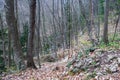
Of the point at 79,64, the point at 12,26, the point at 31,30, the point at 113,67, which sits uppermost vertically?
the point at 12,26

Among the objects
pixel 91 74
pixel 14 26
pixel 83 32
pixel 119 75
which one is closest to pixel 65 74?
pixel 91 74

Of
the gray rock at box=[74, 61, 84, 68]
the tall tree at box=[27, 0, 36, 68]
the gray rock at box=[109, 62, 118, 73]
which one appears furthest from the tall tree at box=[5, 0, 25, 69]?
the gray rock at box=[109, 62, 118, 73]

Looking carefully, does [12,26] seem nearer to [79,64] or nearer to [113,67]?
[79,64]

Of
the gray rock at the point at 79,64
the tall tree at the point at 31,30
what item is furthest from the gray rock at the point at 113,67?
the tall tree at the point at 31,30

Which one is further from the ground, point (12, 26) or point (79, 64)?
point (12, 26)

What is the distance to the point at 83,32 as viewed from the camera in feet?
149

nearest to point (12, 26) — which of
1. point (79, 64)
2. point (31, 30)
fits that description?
point (31, 30)

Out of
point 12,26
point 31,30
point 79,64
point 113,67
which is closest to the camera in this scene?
point 113,67

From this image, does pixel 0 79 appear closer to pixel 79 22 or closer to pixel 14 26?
pixel 14 26

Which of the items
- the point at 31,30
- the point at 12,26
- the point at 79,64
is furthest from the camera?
the point at 31,30

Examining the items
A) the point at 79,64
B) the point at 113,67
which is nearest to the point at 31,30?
the point at 79,64

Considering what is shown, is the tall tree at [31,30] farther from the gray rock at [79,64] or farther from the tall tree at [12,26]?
the gray rock at [79,64]

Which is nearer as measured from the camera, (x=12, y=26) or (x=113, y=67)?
(x=113, y=67)

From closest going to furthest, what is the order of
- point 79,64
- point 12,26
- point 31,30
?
point 79,64
point 12,26
point 31,30
